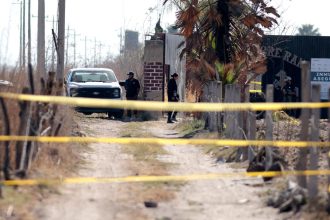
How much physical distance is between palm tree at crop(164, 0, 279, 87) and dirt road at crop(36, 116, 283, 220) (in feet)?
24.4

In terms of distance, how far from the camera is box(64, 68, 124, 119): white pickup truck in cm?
2767

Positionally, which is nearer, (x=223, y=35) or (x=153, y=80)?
(x=223, y=35)

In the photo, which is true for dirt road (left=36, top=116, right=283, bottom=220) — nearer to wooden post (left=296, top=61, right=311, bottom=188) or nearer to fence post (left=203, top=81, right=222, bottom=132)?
wooden post (left=296, top=61, right=311, bottom=188)

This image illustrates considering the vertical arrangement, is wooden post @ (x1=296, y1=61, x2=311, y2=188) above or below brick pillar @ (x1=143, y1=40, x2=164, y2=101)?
below

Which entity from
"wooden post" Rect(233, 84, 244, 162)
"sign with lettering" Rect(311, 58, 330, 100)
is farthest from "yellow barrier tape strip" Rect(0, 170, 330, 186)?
"sign with lettering" Rect(311, 58, 330, 100)

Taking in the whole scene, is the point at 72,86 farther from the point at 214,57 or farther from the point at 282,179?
the point at 282,179

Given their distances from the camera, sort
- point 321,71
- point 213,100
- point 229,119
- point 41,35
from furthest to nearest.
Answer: point 321,71 → point 41,35 → point 213,100 → point 229,119

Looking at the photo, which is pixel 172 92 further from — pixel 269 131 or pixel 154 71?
pixel 269 131


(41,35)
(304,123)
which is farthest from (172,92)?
(304,123)

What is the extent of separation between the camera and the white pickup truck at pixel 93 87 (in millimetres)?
27672

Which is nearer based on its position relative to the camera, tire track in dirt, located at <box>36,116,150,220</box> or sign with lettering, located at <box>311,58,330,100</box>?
tire track in dirt, located at <box>36,116,150,220</box>

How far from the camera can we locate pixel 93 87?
27969 millimetres

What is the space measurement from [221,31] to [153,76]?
878 centimetres

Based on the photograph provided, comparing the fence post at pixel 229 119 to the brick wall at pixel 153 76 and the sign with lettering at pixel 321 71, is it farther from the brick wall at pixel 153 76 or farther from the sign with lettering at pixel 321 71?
the sign with lettering at pixel 321 71
